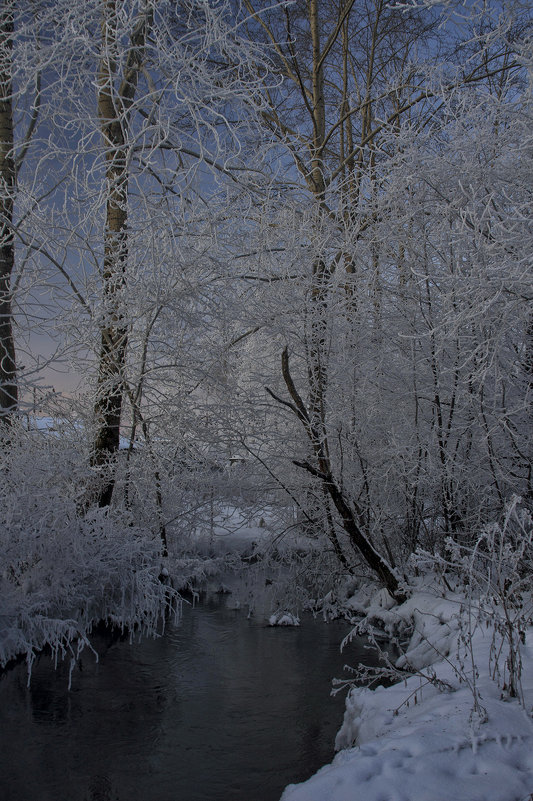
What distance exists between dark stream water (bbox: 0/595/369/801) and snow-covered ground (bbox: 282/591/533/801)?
0.61 m

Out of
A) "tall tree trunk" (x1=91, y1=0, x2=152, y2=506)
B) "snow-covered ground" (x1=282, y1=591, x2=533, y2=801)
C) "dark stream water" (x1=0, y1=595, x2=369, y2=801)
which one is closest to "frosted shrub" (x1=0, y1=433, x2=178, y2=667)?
"dark stream water" (x1=0, y1=595, x2=369, y2=801)

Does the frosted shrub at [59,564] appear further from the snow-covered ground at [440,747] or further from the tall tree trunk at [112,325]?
the snow-covered ground at [440,747]

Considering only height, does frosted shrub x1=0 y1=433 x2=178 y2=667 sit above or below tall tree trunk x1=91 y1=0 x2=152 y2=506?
below

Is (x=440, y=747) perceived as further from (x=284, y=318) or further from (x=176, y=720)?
(x=284, y=318)

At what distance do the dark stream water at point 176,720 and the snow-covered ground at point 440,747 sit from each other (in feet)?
2.01

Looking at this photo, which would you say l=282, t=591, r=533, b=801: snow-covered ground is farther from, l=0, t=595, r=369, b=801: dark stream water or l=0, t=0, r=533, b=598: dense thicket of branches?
l=0, t=0, r=533, b=598: dense thicket of branches

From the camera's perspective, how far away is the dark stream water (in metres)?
3.98

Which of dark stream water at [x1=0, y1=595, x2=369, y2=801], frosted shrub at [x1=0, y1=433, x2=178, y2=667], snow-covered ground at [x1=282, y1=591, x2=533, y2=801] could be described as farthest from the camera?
frosted shrub at [x1=0, y1=433, x2=178, y2=667]

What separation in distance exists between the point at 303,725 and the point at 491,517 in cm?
332

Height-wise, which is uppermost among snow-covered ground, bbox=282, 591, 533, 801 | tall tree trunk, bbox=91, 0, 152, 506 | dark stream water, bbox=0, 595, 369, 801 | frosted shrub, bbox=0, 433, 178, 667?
tall tree trunk, bbox=91, 0, 152, 506

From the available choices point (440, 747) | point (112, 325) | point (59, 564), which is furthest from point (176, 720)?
point (112, 325)

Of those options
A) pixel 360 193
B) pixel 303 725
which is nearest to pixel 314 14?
pixel 360 193

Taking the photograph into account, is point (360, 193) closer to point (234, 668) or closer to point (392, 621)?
point (392, 621)

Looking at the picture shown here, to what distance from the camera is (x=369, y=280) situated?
26.0ft
